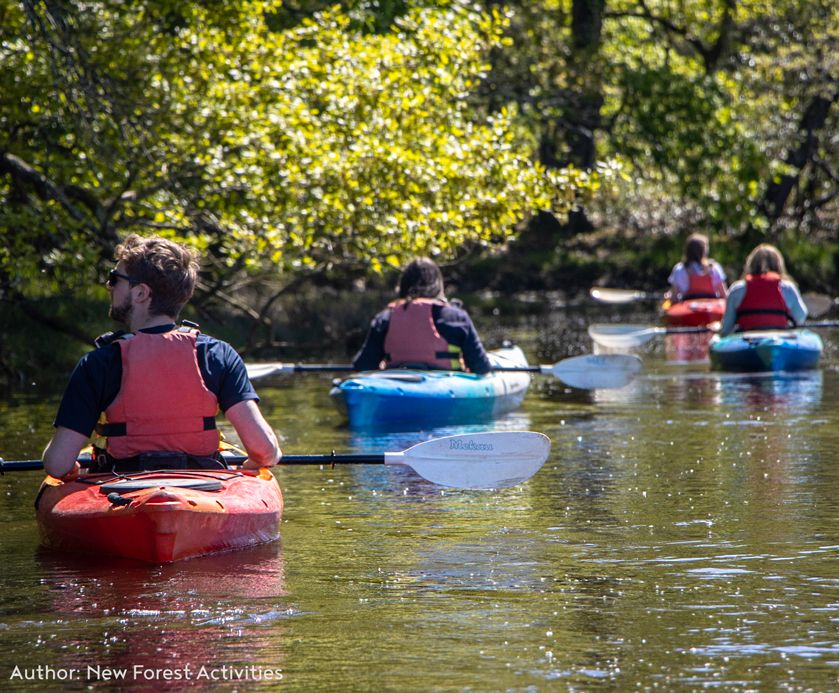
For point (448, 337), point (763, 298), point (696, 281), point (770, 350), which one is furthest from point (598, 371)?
point (696, 281)

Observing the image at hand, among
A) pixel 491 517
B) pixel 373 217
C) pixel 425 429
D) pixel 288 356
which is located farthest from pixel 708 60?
pixel 491 517

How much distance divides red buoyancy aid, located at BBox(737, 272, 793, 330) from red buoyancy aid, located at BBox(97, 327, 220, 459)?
7087 millimetres

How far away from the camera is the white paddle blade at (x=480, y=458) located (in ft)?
16.5

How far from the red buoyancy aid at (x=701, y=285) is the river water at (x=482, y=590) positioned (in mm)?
6731

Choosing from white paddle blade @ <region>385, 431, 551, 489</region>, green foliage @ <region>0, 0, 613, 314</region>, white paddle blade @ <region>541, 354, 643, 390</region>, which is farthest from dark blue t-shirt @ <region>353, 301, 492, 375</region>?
white paddle blade @ <region>385, 431, 551, 489</region>

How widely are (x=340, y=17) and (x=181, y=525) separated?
7814 mm

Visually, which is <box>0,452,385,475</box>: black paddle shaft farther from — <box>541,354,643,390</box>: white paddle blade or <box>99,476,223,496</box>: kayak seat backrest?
<box>541,354,643,390</box>: white paddle blade

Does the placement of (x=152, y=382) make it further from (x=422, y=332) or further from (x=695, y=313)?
(x=695, y=313)

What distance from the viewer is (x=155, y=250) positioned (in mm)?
4016

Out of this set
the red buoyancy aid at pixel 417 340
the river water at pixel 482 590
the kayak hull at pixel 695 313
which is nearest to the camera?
the river water at pixel 482 590

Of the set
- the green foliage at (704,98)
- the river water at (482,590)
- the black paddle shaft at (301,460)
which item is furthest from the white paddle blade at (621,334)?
the green foliage at (704,98)

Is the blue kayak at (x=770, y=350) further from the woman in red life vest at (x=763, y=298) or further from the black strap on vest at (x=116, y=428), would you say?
the black strap on vest at (x=116, y=428)

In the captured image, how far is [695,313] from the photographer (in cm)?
1306

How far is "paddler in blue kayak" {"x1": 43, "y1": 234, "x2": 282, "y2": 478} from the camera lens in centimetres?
409
